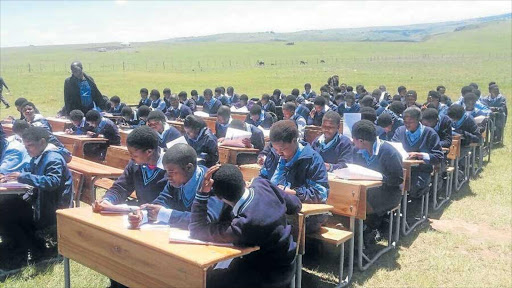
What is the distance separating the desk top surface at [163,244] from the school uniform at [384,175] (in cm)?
280

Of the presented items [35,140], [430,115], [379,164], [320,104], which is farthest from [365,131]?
[320,104]

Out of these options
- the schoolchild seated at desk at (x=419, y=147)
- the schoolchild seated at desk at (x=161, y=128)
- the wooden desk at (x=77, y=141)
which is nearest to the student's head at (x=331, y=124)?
the schoolchild seated at desk at (x=419, y=147)

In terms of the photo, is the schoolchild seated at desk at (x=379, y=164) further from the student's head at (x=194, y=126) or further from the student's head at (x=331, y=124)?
the student's head at (x=194, y=126)

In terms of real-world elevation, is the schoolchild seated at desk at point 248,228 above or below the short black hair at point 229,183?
below

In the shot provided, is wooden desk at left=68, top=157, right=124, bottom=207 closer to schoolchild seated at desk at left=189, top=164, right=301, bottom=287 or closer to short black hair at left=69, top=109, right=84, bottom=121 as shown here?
schoolchild seated at desk at left=189, top=164, right=301, bottom=287

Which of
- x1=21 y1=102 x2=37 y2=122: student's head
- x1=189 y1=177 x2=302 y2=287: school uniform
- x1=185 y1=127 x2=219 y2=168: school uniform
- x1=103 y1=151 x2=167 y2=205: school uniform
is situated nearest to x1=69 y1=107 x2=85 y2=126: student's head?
x1=21 y1=102 x2=37 y2=122: student's head

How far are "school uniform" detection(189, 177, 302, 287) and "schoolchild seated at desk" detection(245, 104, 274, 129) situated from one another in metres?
7.20

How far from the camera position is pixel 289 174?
5.03 m

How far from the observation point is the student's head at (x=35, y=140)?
5391 mm

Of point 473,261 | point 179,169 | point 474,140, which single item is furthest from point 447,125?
point 179,169

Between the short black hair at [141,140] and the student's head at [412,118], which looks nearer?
the short black hair at [141,140]

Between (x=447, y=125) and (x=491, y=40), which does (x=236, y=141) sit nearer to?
(x=447, y=125)

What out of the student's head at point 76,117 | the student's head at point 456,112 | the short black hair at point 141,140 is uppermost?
the short black hair at point 141,140

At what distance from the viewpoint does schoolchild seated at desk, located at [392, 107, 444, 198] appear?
23.3ft
